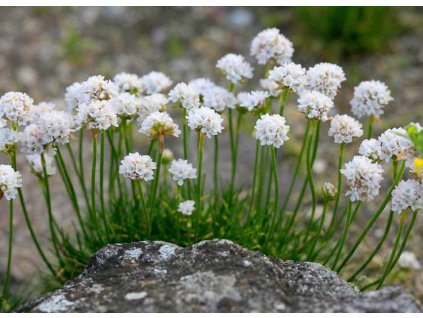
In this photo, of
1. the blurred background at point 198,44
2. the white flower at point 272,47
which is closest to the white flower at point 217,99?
the white flower at point 272,47

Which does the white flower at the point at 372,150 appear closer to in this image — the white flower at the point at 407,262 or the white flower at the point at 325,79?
the white flower at the point at 325,79

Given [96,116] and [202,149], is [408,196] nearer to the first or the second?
[202,149]

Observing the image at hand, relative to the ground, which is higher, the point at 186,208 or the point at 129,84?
the point at 129,84

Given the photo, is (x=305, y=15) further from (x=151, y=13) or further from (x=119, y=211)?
(x=119, y=211)

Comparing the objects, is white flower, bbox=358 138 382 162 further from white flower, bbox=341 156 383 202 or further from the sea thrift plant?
white flower, bbox=341 156 383 202

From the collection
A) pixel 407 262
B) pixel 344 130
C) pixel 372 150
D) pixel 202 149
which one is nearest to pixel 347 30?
pixel 407 262

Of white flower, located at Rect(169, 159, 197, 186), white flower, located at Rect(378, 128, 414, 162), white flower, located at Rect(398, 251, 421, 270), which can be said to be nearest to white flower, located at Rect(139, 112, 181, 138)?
white flower, located at Rect(169, 159, 197, 186)
